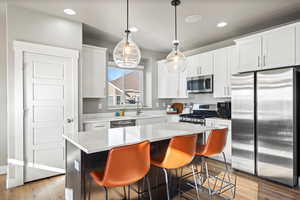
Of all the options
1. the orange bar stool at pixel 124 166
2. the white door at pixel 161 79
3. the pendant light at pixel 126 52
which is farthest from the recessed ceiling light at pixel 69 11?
the white door at pixel 161 79

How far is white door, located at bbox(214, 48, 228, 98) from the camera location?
3.63 m

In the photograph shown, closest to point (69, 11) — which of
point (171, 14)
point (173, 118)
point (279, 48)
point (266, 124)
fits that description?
point (171, 14)

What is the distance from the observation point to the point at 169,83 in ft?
16.1

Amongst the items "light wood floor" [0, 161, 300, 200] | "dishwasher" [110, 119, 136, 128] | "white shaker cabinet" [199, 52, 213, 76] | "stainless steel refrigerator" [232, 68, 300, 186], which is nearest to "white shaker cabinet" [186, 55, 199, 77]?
"white shaker cabinet" [199, 52, 213, 76]

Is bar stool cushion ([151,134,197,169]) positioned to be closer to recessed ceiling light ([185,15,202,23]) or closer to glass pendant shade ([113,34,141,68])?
glass pendant shade ([113,34,141,68])

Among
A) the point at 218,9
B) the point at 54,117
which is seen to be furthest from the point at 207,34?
the point at 54,117

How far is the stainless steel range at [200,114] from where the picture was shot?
3.86 m

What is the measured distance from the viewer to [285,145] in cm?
250

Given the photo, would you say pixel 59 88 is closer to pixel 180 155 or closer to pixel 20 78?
pixel 20 78

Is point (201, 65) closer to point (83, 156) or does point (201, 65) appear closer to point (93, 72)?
point (93, 72)

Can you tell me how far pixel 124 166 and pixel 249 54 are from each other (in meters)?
2.96

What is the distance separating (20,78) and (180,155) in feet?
8.74

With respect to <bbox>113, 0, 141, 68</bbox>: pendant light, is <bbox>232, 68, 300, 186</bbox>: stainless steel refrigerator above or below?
below

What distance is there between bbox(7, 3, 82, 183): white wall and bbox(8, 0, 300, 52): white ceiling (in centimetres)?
14
